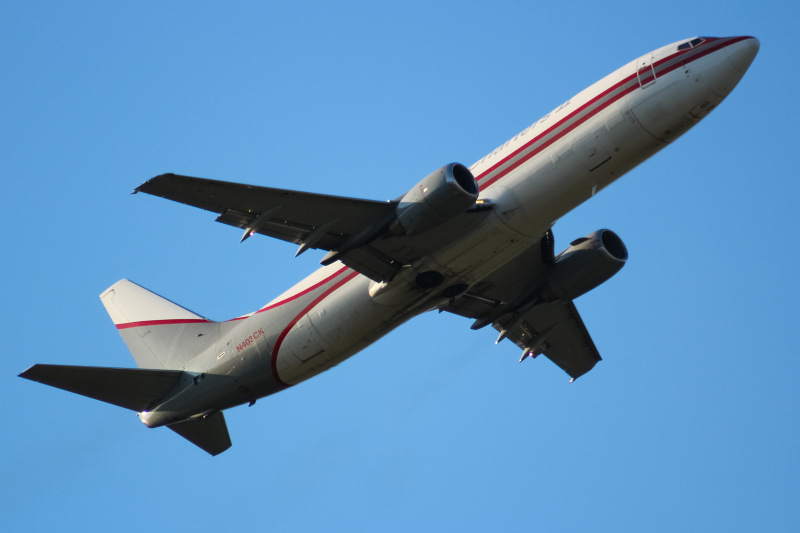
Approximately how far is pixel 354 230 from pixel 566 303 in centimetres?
1164

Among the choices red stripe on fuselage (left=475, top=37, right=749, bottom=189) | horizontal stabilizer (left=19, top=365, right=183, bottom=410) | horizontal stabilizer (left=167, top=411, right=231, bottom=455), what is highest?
red stripe on fuselage (left=475, top=37, right=749, bottom=189)

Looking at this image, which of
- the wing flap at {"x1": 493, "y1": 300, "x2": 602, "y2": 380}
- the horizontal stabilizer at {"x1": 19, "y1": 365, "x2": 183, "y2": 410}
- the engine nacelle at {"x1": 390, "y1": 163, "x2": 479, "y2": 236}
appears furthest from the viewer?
the wing flap at {"x1": 493, "y1": 300, "x2": 602, "y2": 380}

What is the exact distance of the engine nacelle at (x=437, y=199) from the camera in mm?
30516

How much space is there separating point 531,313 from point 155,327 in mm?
14901

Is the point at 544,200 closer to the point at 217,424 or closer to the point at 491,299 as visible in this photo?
the point at 491,299

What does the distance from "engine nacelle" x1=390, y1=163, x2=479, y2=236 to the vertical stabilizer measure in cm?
1044

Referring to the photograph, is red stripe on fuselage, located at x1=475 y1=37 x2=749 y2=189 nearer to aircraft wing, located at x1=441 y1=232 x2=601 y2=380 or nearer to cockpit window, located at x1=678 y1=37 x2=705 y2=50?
cockpit window, located at x1=678 y1=37 x2=705 y2=50

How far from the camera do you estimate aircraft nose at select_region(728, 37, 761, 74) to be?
31172 mm

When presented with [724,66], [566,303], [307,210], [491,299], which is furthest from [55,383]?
[724,66]

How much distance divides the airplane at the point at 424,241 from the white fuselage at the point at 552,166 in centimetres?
4

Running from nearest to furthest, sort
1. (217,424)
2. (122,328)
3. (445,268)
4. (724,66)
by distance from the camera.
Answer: (724,66) → (445,268) → (217,424) → (122,328)

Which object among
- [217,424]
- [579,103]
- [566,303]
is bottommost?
[217,424]

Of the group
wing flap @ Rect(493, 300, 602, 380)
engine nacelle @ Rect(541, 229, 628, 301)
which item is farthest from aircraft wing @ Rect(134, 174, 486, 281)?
wing flap @ Rect(493, 300, 602, 380)

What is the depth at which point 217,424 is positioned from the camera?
38.7 metres
